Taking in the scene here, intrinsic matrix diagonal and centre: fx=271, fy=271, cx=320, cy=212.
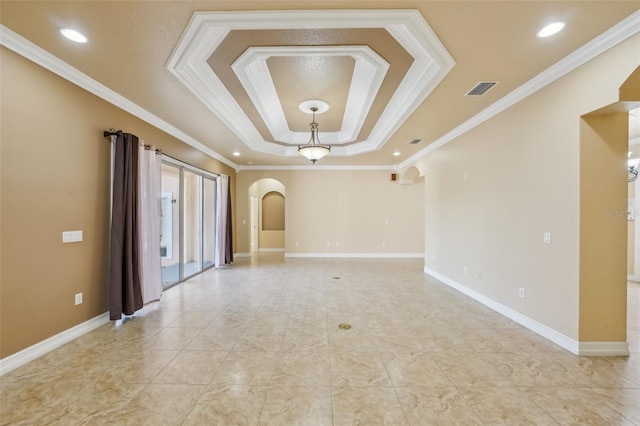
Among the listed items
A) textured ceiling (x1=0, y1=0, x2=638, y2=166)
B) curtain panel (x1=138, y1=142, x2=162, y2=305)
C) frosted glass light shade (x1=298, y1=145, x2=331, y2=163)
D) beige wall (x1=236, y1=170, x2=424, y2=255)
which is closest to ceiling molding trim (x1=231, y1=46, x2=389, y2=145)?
textured ceiling (x1=0, y1=0, x2=638, y2=166)

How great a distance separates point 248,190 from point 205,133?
12.6 ft

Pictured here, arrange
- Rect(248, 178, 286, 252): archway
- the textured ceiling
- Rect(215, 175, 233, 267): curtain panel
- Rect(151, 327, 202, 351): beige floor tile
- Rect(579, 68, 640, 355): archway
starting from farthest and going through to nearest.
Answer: Rect(248, 178, 286, 252): archway < Rect(215, 175, 233, 267): curtain panel < Rect(151, 327, 202, 351): beige floor tile < Rect(579, 68, 640, 355): archway < the textured ceiling

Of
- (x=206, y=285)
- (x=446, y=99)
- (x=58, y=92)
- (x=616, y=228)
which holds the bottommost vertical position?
(x=206, y=285)

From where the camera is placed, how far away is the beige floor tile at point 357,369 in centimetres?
226

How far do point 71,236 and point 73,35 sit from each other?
79.1 inches

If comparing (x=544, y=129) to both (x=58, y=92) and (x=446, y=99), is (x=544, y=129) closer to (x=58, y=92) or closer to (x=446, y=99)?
(x=446, y=99)

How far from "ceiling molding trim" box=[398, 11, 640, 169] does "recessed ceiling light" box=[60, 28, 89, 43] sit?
452 cm

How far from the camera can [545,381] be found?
227cm

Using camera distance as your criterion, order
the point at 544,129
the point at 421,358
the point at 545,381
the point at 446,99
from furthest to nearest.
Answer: the point at 446,99
the point at 544,129
the point at 421,358
the point at 545,381

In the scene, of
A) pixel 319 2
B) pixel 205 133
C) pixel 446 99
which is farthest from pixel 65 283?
pixel 446 99

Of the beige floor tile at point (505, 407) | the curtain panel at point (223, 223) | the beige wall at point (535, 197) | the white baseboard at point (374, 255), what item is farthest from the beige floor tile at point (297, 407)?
the white baseboard at point (374, 255)

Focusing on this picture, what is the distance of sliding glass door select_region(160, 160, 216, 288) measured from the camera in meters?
5.44

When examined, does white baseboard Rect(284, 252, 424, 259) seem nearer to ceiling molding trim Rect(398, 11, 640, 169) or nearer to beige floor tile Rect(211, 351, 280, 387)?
ceiling molding trim Rect(398, 11, 640, 169)

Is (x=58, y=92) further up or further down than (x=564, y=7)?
further down
